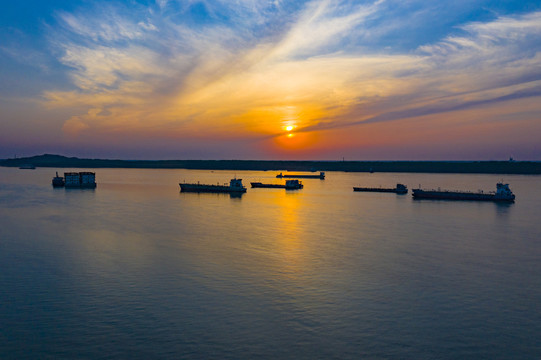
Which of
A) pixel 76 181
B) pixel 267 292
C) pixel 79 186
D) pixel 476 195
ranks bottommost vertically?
pixel 267 292

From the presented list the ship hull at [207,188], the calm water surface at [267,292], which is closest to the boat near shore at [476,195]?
the calm water surface at [267,292]

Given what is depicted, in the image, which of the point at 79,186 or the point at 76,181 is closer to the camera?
the point at 79,186

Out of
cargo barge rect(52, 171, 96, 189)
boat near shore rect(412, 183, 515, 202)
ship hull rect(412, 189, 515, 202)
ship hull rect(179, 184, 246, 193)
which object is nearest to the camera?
boat near shore rect(412, 183, 515, 202)

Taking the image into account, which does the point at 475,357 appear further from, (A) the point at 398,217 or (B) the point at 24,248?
(A) the point at 398,217

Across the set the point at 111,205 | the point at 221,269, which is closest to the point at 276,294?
the point at 221,269

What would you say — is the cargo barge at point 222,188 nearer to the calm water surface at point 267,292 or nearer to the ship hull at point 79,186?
the ship hull at point 79,186

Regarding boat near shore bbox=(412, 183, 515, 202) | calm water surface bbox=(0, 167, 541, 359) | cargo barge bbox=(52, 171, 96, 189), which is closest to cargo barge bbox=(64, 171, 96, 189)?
cargo barge bbox=(52, 171, 96, 189)

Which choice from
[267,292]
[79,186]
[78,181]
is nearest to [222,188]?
[79,186]

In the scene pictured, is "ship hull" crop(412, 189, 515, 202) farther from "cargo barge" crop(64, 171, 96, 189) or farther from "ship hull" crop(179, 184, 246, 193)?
"cargo barge" crop(64, 171, 96, 189)

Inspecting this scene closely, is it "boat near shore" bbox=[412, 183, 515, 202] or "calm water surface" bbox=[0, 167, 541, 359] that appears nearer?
"calm water surface" bbox=[0, 167, 541, 359]

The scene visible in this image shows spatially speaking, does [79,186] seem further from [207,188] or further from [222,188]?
[222,188]
